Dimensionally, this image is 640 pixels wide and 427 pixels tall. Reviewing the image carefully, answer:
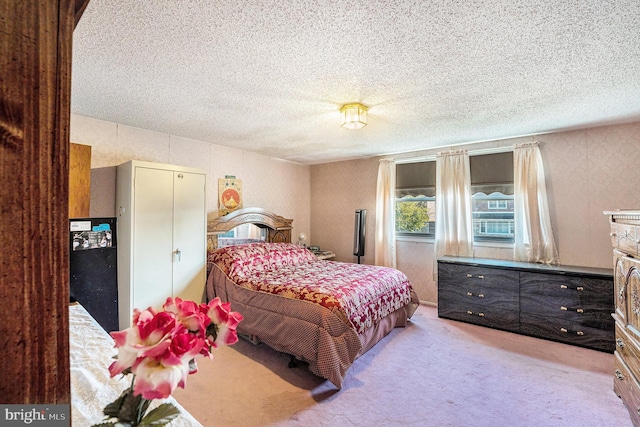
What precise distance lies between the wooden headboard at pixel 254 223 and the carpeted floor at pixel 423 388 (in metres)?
1.49

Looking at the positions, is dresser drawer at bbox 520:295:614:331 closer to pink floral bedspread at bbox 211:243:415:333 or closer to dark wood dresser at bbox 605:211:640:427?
dark wood dresser at bbox 605:211:640:427

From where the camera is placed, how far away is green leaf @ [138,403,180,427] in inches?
20.3

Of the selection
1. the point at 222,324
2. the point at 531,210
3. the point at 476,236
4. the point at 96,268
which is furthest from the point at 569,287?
the point at 96,268

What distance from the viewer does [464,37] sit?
1569 mm

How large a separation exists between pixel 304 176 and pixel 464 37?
4064 millimetres

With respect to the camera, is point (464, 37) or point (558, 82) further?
point (558, 82)

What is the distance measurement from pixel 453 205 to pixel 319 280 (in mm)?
2336

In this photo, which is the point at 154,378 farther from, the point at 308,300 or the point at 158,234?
the point at 158,234

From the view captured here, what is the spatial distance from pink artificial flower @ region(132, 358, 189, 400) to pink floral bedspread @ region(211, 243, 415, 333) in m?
2.01

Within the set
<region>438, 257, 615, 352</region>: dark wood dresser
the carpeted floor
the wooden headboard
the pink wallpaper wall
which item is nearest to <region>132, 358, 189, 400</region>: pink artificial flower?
the carpeted floor

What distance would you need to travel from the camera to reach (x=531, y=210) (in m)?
3.46

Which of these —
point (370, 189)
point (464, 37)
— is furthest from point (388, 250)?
point (464, 37)

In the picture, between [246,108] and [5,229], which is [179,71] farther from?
[5,229]

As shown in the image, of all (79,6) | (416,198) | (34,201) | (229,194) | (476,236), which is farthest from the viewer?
(416,198)
